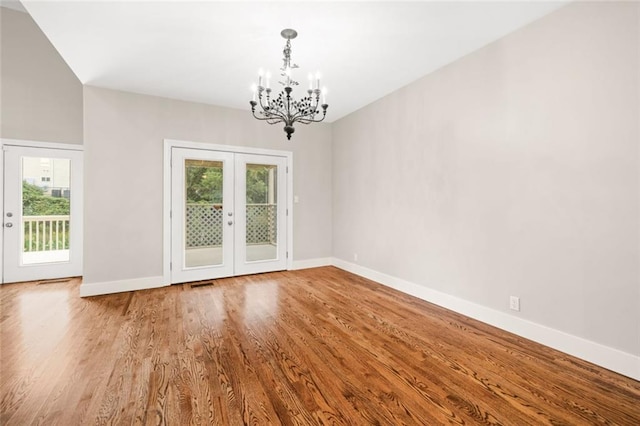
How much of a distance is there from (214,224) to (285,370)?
315cm

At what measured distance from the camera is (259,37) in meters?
2.79

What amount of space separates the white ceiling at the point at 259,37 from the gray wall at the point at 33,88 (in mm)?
1446

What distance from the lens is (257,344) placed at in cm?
249

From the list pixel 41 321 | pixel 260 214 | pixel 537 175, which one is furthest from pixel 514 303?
pixel 41 321

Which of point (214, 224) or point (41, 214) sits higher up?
point (41, 214)

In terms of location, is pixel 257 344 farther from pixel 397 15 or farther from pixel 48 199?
pixel 48 199

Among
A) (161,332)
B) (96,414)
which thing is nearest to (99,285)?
(161,332)

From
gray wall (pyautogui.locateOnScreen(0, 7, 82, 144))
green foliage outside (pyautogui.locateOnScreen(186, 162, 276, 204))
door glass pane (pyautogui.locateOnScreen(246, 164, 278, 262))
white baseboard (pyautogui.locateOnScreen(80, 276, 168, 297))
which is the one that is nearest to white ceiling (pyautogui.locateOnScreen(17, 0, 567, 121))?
green foliage outside (pyautogui.locateOnScreen(186, 162, 276, 204))

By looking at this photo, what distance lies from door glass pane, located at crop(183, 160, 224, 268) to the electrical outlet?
403cm

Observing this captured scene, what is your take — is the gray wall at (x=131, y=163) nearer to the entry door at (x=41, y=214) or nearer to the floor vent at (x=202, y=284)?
the floor vent at (x=202, y=284)

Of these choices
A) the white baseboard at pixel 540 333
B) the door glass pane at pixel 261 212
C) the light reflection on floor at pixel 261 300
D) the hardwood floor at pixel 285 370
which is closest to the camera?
the hardwood floor at pixel 285 370

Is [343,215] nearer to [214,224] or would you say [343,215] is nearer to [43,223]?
[214,224]

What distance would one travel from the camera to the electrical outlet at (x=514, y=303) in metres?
2.72

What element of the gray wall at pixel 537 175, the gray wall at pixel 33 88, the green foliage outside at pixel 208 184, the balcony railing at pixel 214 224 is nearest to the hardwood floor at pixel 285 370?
the gray wall at pixel 537 175
